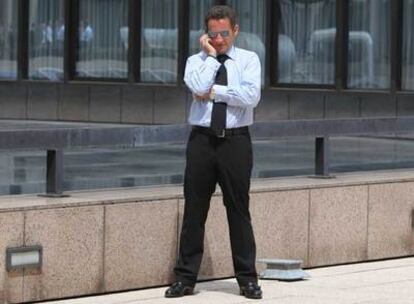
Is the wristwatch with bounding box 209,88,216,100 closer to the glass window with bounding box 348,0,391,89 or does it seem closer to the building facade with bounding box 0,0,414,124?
the building facade with bounding box 0,0,414,124

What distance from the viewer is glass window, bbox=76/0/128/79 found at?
23469mm

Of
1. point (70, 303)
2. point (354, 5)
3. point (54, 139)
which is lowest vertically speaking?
point (70, 303)

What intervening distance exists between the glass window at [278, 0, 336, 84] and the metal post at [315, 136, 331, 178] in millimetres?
10669

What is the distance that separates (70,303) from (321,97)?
1273 centimetres

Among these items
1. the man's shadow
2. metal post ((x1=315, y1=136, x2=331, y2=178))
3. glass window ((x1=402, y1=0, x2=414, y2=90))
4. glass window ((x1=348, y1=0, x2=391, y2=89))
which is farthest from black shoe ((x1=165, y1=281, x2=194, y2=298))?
glass window ((x1=348, y1=0, x2=391, y2=89))

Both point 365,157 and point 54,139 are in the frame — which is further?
point 365,157

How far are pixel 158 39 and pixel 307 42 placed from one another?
2955 mm

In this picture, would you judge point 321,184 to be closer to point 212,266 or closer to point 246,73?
point 212,266

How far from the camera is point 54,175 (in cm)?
864

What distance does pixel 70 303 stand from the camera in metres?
8.38

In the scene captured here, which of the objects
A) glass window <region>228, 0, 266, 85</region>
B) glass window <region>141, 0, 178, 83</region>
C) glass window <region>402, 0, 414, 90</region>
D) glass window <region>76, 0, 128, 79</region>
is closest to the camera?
glass window <region>402, 0, 414, 90</region>

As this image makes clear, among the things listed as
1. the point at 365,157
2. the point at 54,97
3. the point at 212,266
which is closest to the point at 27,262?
the point at 212,266

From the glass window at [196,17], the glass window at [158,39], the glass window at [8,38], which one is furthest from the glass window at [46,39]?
the glass window at [196,17]

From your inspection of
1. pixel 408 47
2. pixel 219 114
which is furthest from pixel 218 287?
pixel 408 47
